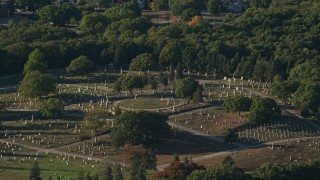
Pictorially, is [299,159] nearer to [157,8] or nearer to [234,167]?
[234,167]

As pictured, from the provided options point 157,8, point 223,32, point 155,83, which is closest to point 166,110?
point 155,83

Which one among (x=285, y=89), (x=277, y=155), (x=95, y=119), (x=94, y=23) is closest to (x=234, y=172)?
(x=277, y=155)

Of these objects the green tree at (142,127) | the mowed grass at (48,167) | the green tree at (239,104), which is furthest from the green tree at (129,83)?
the mowed grass at (48,167)

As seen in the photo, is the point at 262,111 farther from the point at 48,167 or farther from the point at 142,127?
the point at 48,167

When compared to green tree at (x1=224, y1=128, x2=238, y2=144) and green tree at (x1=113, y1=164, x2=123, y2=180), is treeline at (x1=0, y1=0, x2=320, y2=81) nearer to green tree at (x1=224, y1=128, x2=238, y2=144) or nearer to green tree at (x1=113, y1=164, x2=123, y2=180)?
green tree at (x1=224, y1=128, x2=238, y2=144)

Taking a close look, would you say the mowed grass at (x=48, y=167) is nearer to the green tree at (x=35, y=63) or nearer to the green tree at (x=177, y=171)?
the green tree at (x=177, y=171)

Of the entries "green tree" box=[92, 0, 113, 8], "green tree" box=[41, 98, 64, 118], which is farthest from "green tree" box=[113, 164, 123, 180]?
"green tree" box=[92, 0, 113, 8]
